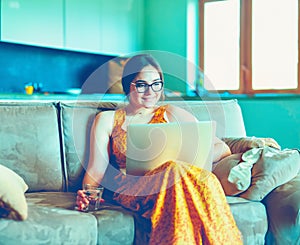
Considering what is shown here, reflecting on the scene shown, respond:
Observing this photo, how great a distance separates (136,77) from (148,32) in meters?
3.45

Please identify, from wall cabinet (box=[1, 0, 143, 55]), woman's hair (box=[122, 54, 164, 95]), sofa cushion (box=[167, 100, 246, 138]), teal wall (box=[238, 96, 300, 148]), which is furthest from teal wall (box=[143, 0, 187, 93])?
woman's hair (box=[122, 54, 164, 95])

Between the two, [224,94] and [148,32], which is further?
[148,32]

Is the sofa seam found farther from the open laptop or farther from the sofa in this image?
the open laptop

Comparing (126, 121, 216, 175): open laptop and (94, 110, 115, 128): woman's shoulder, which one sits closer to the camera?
(126, 121, 216, 175): open laptop

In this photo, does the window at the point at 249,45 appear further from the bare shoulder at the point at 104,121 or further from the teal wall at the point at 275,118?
the bare shoulder at the point at 104,121

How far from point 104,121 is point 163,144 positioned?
0.49 meters

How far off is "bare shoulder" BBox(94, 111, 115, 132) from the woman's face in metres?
0.15

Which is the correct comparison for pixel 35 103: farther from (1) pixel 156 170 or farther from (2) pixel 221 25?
(2) pixel 221 25

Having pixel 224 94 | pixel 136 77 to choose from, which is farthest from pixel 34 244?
pixel 224 94

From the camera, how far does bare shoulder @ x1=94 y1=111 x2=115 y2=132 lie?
2.18 meters

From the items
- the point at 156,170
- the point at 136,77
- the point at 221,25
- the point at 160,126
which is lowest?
the point at 156,170

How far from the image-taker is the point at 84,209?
180 cm

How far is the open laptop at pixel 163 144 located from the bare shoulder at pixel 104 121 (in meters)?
0.39

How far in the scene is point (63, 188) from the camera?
2.20m
